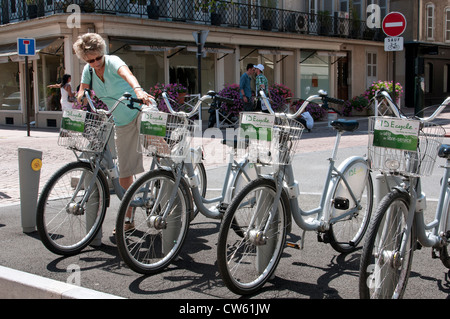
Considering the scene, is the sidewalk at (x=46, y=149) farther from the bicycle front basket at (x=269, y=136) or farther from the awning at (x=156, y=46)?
the awning at (x=156, y=46)

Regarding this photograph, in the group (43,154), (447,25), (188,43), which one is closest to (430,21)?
(447,25)

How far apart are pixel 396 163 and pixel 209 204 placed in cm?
183

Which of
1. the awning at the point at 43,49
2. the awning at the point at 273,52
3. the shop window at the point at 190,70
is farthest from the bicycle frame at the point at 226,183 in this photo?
the awning at the point at 273,52

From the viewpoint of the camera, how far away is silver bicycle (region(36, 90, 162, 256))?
4434mm

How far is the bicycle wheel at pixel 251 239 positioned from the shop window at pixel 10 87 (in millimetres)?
19547

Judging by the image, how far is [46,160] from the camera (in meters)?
10.8

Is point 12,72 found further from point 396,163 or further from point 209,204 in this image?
point 396,163

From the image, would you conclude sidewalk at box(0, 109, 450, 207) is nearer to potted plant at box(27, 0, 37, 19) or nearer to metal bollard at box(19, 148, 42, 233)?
metal bollard at box(19, 148, 42, 233)

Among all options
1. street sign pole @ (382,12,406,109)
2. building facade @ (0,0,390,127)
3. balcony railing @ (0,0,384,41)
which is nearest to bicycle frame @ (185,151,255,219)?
street sign pole @ (382,12,406,109)

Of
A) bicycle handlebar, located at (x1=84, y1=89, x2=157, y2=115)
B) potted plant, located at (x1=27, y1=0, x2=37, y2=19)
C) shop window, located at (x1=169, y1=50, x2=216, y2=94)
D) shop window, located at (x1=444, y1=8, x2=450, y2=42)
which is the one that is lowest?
bicycle handlebar, located at (x1=84, y1=89, x2=157, y2=115)

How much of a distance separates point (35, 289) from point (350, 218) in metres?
2.51

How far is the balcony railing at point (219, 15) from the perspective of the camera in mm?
18828

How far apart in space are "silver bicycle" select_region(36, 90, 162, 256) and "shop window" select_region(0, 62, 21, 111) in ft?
59.7

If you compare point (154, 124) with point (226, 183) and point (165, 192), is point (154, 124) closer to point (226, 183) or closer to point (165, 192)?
point (165, 192)
